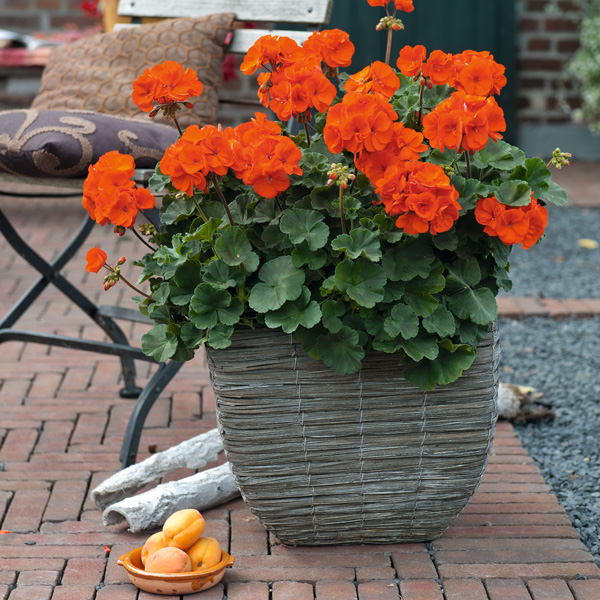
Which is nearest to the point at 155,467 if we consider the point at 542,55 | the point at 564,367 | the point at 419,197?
the point at 419,197

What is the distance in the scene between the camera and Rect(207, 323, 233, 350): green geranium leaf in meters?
1.63

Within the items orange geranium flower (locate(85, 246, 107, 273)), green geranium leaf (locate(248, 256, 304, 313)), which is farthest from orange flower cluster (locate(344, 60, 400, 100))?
orange geranium flower (locate(85, 246, 107, 273))

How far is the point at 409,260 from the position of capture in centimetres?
161

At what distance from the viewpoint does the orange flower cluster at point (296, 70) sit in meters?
1.64

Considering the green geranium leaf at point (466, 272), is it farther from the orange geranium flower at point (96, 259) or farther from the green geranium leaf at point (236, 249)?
the orange geranium flower at point (96, 259)

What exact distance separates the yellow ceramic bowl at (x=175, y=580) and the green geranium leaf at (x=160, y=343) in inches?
16.8

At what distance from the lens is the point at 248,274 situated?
165cm

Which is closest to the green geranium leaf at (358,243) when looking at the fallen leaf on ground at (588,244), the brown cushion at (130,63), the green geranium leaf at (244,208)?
the green geranium leaf at (244,208)

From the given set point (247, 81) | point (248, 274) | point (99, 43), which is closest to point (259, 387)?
point (248, 274)

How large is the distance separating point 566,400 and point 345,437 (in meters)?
1.33

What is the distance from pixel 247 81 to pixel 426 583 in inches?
218

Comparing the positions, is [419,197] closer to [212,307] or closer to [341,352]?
[341,352]

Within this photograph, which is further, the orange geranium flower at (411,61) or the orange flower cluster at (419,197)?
the orange geranium flower at (411,61)

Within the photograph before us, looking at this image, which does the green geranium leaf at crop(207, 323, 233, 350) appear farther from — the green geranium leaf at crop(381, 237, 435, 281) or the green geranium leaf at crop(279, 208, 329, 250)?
the green geranium leaf at crop(381, 237, 435, 281)
